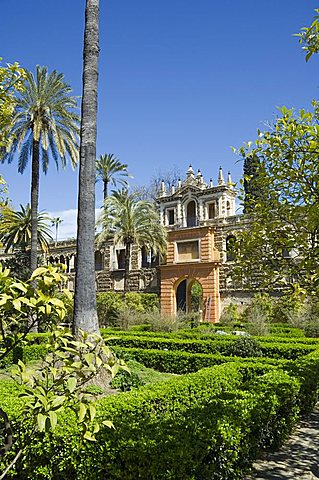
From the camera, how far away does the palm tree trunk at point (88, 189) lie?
959 centimetres

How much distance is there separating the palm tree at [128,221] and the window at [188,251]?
2.35 meters

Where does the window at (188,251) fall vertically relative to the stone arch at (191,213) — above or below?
below

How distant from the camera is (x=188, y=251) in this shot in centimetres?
2920

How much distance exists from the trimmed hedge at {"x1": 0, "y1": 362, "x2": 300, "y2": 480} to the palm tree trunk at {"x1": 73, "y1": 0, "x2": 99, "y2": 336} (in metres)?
3.61

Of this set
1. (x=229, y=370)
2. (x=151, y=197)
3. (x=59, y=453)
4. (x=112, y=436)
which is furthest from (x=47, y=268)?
(x=151, y=197)

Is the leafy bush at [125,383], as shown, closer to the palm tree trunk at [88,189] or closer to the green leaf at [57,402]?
the palm tree trunk at [88,189]

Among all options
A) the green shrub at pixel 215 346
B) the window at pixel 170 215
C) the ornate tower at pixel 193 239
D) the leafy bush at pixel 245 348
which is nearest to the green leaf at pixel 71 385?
the green shrub at pixel 215 346

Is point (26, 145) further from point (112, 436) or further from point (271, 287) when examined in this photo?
point (112, 436)

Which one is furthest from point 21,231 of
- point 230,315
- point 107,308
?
point 230,315

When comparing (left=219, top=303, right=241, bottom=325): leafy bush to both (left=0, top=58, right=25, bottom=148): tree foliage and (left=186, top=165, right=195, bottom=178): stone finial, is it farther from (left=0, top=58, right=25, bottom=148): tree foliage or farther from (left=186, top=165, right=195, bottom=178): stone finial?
(left=0, top=58, right=25, bottom=148): tree foliage

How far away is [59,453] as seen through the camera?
4309mm

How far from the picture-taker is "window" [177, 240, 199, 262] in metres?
28.9

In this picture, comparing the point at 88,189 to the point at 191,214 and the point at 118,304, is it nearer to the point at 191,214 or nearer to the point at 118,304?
the point at 118,304

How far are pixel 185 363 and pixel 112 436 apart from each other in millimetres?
8014
